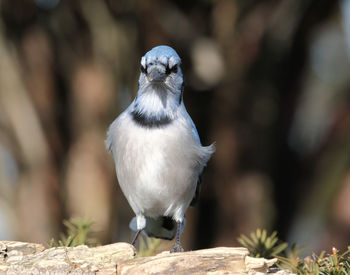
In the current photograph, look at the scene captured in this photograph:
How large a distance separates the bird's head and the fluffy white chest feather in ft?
0.70

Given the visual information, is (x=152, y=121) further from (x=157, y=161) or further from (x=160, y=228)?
(x=160, y=228)

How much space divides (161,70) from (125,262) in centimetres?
119

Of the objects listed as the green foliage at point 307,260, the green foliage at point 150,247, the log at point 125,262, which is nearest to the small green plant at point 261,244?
the green foliage at point 307,260

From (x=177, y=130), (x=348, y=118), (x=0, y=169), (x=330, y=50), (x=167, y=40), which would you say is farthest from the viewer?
(x=330, y=50)

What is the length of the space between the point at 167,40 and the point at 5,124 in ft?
7.44

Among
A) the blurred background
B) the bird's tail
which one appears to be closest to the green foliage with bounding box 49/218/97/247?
the bird's tail

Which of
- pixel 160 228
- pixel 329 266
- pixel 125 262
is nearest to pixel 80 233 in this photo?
pixel 160 228

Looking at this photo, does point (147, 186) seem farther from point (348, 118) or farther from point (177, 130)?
point (348, 118)

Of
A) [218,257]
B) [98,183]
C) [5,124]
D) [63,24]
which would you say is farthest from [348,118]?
[218,257]

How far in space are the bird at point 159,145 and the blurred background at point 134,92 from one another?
3.17 metres

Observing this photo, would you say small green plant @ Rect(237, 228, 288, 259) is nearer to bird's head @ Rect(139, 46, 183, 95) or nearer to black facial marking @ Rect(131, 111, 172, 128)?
black facial marking @ Rect(131, 111, 172, 128)

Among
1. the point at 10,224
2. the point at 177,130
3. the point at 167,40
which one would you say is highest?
the point at 167,40

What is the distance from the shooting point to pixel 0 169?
7.89m

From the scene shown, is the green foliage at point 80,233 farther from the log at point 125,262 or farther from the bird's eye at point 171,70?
the bird's eye at point 171,70
